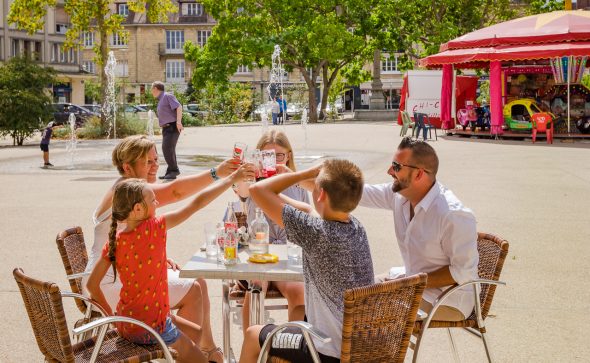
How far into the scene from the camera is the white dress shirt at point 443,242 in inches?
168

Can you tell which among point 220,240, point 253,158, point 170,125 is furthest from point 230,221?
point 170,125

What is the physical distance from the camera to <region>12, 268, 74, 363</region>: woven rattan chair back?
3494mm

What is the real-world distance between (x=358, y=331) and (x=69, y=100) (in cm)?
7428

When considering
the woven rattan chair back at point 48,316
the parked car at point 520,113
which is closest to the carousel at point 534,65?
the parked car at point 520,113

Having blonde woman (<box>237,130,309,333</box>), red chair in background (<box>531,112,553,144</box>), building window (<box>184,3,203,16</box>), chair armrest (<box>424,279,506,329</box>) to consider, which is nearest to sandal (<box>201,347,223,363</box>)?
blonde woman (<box>237,130,309,333</box>)

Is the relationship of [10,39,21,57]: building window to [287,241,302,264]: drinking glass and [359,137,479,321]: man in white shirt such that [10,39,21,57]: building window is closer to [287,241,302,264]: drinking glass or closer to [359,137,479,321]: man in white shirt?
[287,241,302,264]: drinking glass

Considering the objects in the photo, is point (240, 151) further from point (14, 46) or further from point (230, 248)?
point (14, 46)

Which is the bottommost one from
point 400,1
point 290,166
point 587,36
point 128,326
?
point 128,326

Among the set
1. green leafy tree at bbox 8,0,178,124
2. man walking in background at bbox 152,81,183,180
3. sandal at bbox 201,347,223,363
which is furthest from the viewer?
green leafy tree at bbox 8,0,178,124

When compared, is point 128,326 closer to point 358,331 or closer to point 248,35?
point 358,331

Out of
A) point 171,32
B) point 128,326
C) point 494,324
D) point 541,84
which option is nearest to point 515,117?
point 541,84

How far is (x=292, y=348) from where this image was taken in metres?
3.67

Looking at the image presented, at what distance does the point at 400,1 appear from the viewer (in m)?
49.2

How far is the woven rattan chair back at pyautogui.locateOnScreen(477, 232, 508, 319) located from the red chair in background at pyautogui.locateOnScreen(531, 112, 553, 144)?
23.0m
